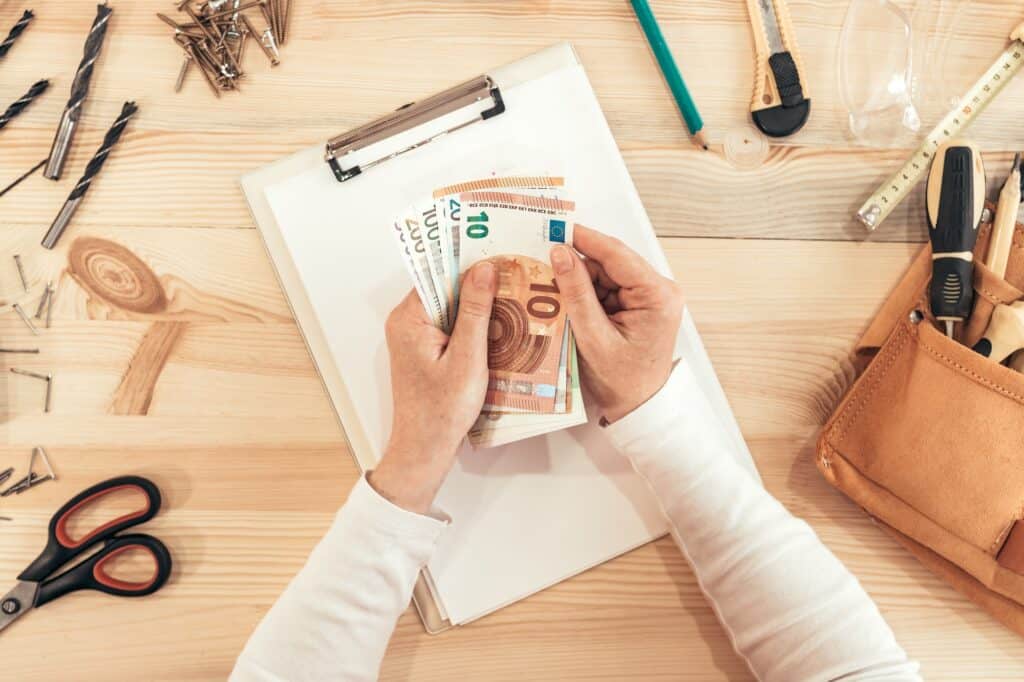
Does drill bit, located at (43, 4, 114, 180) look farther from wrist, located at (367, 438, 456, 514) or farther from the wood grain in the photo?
wrist, located at (367, 438, 456, 514)

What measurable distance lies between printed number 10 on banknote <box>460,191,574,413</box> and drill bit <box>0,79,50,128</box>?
46cm

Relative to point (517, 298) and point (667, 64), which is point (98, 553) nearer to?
point (517, 298)

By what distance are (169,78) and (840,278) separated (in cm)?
73

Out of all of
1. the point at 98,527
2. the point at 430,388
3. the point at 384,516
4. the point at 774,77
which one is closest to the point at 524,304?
the point at 430,388

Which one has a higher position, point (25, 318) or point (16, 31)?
point (16, 31)

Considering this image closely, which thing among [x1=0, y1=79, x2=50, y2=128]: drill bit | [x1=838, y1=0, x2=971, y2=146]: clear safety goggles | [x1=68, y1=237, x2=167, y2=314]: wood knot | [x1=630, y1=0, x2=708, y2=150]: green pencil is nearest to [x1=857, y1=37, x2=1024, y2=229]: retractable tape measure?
[x1=838, y1=0, x2=971, y2=146]: clear safety goggles

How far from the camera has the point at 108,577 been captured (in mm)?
672

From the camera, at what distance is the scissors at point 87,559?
0.67 metres

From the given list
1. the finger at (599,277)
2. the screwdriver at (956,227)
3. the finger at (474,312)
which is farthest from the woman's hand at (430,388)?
the screwdriver at (956,227)

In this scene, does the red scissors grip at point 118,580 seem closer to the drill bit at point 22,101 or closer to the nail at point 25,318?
the nail at point 25,318

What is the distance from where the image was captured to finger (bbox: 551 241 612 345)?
2.03 feet

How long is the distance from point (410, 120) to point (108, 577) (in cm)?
53

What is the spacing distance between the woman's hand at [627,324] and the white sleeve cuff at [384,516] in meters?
0.21

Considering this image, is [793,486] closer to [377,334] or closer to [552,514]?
[552,514]
